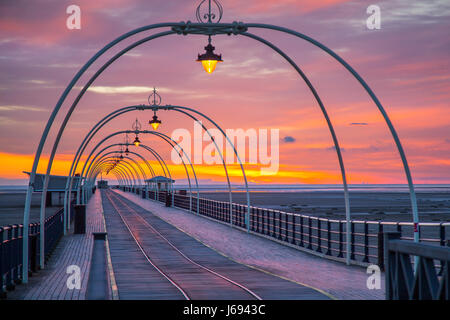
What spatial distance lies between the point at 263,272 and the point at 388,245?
287 inches

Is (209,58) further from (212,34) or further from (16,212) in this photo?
(16,212)

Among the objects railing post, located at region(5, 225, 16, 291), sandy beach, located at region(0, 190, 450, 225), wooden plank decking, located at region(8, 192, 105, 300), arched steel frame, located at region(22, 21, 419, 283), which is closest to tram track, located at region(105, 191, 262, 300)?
wooden plank decking, located at region(8, 192, 105, 300)

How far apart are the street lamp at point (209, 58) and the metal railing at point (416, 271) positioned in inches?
233

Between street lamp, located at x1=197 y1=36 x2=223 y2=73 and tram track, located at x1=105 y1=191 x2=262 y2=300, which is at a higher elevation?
street lamp, located at x1=197 y1=36 x2=223 y2=73

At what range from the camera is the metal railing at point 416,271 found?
272 inches

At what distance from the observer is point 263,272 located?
50.1ft

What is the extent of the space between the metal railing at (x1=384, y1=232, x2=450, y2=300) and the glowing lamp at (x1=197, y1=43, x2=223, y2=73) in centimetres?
591

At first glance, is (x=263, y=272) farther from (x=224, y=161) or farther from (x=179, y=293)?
(x=224, y=161)

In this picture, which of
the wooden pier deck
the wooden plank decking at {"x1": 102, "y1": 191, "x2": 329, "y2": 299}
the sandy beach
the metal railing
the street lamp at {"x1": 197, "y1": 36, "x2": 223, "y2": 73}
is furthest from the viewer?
the sandy beach

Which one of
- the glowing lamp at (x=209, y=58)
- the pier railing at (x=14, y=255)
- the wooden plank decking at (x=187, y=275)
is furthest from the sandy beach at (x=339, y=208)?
the glowing lamp at (x=209, y=58)

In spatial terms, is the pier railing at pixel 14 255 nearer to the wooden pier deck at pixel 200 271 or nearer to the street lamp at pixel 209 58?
the wooden pier deck at pixel 200 271

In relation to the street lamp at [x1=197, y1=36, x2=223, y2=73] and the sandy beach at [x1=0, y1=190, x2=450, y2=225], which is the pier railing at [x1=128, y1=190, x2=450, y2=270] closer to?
the street lamp at [x1=197, y1=36, x2=223, y2=73]

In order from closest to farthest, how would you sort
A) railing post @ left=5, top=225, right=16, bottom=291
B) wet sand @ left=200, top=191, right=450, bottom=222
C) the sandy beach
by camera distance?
1. railing post @ left=5, top=225, right=16, bottom=291
2. the sandy beach
3. wet sand @ left=200, top=191, right=450, bottom=222

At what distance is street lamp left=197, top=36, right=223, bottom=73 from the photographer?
12.7 meters
